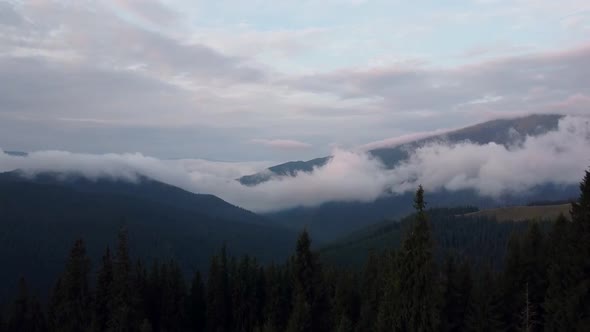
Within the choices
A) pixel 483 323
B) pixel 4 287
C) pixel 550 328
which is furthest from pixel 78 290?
pixel 4 287

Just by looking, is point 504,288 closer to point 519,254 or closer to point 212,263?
point 519,254

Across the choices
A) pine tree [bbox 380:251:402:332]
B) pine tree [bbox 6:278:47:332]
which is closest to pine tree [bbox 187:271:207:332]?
pine tree [bbox 6:278:47:332]

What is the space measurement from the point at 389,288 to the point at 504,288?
74.0 feet

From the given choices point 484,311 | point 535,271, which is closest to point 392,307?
point 484,311

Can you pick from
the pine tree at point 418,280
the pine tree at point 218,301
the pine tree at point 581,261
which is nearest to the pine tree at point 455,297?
the pine tree at point 581,261

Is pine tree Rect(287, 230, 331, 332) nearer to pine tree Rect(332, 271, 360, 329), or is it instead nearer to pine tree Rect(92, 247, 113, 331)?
pine tree Rect(332, 271, 360, 329)

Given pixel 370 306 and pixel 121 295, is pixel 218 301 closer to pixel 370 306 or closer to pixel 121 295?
pixel 370 306

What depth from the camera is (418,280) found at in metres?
29.8

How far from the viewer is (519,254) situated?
160 ft

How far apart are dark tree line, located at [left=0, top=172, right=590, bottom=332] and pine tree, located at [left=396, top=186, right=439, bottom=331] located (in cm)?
6

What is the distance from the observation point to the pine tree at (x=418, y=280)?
96.7 ft

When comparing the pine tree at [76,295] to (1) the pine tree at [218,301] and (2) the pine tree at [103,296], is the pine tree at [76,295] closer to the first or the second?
(2) the pine tree at [103,296]

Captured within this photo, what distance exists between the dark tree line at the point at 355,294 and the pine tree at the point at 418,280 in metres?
0.06

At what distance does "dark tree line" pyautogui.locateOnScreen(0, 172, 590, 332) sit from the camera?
30594 millimetres
